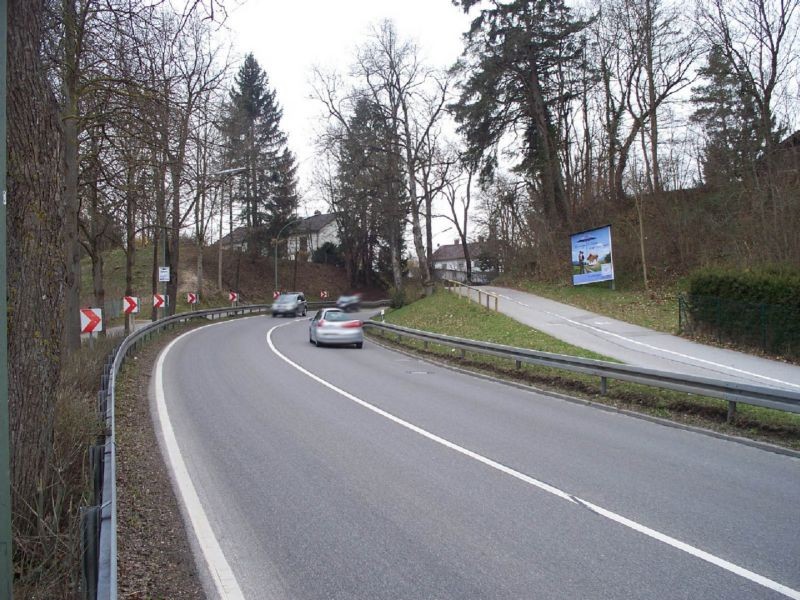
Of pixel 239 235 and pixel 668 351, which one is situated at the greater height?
pixel 239 235

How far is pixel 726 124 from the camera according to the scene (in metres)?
27.9

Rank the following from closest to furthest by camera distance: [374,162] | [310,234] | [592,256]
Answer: [592,256], [374,162], [310,234]

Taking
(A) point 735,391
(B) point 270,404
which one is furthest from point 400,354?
(A) point 735,391

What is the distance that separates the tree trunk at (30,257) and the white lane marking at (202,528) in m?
1.26

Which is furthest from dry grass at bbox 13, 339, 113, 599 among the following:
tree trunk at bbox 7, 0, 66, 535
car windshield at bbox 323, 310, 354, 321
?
car windshield at bbox 323, 310, 354, 321

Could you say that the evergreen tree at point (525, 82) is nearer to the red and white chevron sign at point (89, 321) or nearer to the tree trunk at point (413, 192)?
the tree trunk at point (413, 192)

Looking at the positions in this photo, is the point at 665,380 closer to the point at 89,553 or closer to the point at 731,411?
the point at 731,411

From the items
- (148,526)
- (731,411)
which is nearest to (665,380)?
(731,411)

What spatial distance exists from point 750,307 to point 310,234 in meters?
55.3

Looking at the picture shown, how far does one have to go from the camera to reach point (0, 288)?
334 cm

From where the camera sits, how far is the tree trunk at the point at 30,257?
177 inches

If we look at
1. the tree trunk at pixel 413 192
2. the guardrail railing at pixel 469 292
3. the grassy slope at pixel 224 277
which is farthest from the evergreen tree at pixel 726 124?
the grassy slope at pixel 224 277

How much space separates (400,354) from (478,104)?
749 inches

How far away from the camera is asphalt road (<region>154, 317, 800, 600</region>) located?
163 inches
